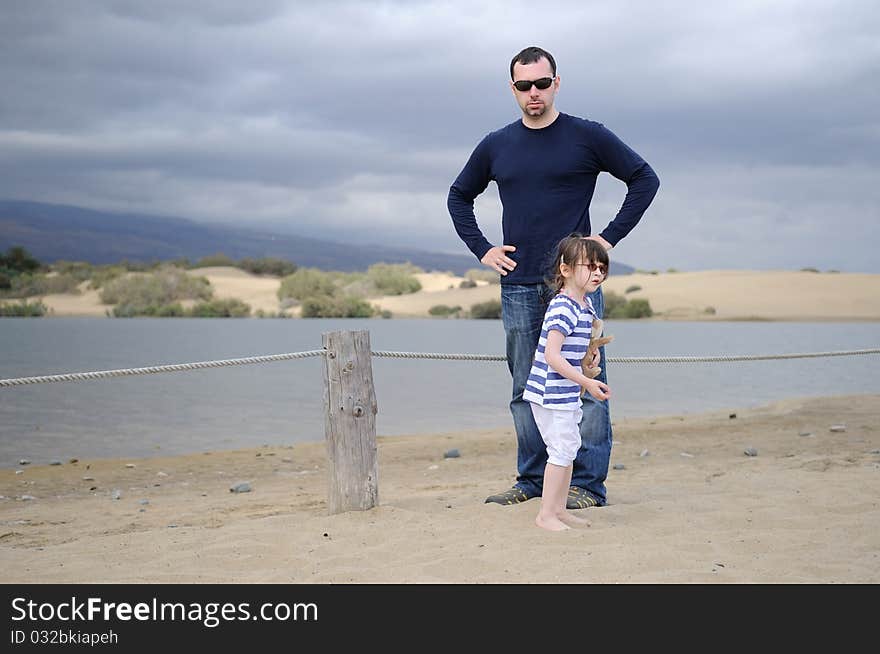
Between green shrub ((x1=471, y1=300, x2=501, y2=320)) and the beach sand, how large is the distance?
29.1 m

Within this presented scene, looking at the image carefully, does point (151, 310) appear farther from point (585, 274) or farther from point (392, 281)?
point (585, 274)

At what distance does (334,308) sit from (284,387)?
23.4 m

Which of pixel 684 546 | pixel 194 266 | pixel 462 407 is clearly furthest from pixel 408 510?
pixel 194 266

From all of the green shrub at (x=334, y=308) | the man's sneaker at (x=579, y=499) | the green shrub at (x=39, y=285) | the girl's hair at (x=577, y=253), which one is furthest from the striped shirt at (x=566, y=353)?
the green shrub at (x=39, y=285)

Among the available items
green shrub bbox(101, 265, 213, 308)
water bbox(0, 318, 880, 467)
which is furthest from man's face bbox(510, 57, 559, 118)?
green shrub bbox(101, 265, 213, 308)

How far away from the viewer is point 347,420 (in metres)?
4.85

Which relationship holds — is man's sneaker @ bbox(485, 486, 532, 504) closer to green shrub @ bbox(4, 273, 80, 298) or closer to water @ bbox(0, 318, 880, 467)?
water @ bbox(0, 318, 880, 467)

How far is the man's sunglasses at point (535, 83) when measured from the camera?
4523mm

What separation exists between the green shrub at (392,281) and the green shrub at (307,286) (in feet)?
10.5

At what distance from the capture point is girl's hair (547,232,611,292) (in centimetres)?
420

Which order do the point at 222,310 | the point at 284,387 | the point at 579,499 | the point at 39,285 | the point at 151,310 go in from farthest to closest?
the point at 39,285
the point at 151,310
the point at 222,310
the point at 284,387
the point at 579,499

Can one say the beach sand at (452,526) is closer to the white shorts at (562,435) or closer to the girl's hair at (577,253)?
the white shorts at (562,435)

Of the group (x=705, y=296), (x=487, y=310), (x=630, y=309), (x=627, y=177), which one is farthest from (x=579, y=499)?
(x=705, y=296)
